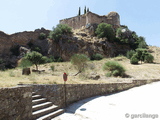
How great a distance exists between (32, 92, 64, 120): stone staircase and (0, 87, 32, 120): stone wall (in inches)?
14.5

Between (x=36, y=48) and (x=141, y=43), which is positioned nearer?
(x=36, y=48)

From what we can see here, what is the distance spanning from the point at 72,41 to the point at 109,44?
1234 centimetres

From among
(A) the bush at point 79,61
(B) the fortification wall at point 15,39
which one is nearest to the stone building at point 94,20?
(B) the fortification wall at point 15,39

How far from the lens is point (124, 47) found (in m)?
42.1

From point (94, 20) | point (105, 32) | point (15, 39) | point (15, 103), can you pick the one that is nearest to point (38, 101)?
point (15, 103)

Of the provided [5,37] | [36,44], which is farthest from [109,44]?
[5,37]

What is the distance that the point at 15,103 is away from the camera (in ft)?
11.5

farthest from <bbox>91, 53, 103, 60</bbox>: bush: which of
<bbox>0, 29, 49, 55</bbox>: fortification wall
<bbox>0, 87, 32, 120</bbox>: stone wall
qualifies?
<bbox>0, 87, 32, 120</bbox>: stone wall

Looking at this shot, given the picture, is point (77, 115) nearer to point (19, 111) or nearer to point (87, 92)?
point (19, 111)

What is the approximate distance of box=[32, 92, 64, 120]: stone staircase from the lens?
416 cm

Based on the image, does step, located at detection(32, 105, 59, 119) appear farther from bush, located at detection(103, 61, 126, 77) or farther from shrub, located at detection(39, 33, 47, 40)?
shrub, located at detection(39, 33, 47, 40)

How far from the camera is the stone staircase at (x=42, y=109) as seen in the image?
4.16 m

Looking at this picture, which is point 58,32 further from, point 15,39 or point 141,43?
point 141,43

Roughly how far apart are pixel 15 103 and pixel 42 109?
1.34m
